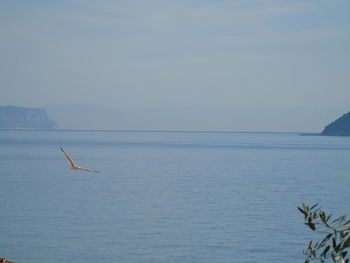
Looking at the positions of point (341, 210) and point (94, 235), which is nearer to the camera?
point (94, 235)

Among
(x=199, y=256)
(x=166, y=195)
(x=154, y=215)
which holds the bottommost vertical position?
(x=199, y=256)

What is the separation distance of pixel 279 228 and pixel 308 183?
2233cm

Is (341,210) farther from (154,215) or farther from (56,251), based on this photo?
(56,251)

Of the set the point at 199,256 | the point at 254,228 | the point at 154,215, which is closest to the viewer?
the point at 199,256

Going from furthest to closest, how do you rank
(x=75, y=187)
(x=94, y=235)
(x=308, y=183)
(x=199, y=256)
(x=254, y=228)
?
1. (x=308, y=183)
2. (x=75, y=187)
3. (x=254, y=228)
4. (x=94, y=235)
5. (x=199, y=256)

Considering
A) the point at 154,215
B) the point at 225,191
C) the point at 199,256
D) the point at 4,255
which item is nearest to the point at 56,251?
the point at 4,255

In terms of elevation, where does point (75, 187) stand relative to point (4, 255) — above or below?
above

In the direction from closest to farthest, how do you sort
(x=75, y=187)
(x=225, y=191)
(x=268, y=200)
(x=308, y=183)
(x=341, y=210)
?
1. (x=341, y=210)
2. (x=268, y=200)
3. (x=225, y=191)
4. (x=75, y=187)
5. (x=308, y=183)

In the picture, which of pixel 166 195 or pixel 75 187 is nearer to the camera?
pixel 166 195

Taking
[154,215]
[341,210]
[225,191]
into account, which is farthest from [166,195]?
[341,210]

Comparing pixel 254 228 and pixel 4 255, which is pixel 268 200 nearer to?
pixel 254 228

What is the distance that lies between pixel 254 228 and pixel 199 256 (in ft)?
17.9

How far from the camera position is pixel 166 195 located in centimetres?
3584

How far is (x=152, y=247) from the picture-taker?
68.4ft
